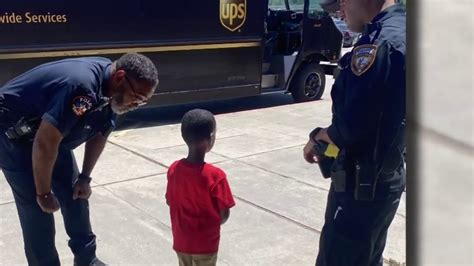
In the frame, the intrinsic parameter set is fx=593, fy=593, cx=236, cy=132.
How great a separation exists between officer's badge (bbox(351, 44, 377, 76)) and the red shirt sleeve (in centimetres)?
89

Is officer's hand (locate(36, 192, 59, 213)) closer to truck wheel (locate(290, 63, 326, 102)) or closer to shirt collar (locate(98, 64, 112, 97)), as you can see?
shirt collar (locate(98, 64, 112, 97))

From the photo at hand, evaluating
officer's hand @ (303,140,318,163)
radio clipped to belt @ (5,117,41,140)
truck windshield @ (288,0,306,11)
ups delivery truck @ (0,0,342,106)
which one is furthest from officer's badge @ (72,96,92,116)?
truck windshield @ (288,0,306,11)

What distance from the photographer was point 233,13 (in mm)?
8688

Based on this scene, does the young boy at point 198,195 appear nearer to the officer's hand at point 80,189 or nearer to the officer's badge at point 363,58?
the officer's hand at point 80,189

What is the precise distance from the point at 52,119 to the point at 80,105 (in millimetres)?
145

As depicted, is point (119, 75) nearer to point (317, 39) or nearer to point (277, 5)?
point (317, 39)

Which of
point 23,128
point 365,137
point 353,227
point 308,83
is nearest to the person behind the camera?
point 365,137

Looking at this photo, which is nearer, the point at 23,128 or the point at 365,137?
the point at 365,137

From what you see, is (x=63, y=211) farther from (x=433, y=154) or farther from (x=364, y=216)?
(x=433, y=154)

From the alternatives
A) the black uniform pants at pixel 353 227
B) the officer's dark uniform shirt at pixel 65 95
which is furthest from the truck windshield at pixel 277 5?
the black uniform pants at pixel 353 227

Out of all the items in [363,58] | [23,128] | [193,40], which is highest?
[363,58]

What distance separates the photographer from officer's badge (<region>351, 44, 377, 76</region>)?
232 centimetres

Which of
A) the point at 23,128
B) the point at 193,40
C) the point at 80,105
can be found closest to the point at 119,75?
the point at 80,105

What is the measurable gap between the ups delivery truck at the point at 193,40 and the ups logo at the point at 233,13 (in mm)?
15
